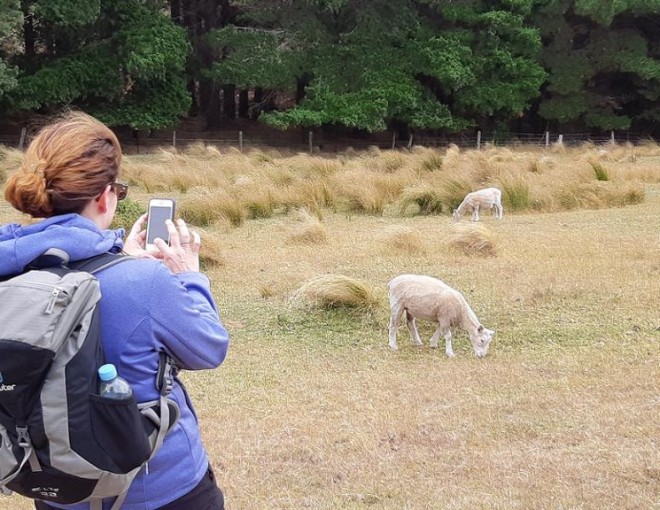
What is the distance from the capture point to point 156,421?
1.93m

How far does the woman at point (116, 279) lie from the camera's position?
1.90m

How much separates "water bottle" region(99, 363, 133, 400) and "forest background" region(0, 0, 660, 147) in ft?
78.7

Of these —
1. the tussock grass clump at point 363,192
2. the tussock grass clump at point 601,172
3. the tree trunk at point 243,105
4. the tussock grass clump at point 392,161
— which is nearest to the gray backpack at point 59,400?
the tussock grass clump at point 363,192

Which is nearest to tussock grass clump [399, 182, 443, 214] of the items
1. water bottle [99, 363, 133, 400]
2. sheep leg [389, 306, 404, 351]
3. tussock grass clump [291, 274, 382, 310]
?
tussock grass clump [291, 274, 382, 310]

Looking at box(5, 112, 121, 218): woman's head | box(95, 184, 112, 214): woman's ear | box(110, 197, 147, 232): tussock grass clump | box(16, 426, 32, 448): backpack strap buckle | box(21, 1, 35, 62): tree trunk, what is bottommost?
box(110, 197, 147, 232): tussock grass clump

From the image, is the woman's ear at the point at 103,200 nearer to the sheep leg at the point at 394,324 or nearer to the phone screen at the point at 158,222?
the phone screen at the point at 158,222

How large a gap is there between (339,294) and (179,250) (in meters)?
4.58

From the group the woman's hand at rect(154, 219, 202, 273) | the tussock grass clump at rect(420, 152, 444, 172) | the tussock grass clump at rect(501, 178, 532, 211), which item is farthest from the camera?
the tussock grass clump at rect(420, 152, 444, 172)

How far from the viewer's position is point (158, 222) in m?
2.36

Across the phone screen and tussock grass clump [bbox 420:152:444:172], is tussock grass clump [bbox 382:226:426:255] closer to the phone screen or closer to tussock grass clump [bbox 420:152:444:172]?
the phone screen

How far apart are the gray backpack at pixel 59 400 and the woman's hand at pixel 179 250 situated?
0.29m

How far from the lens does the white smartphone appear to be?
7.67ft

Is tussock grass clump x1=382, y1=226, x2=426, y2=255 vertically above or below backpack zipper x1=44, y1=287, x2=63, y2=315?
below

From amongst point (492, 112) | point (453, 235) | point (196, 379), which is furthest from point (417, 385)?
point (492, 112)
